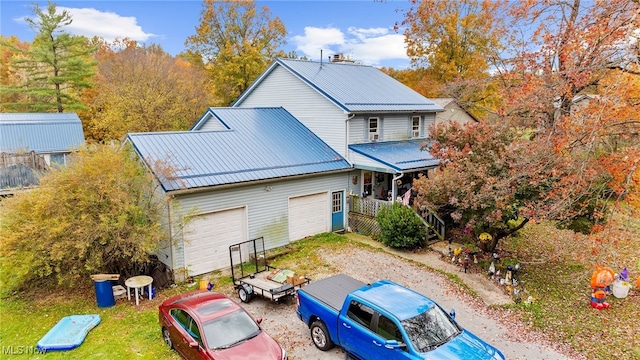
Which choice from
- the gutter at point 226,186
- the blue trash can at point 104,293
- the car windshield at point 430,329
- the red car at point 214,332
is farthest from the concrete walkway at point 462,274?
the blue trash can at point 104,293

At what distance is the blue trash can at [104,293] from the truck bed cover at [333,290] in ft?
19.6

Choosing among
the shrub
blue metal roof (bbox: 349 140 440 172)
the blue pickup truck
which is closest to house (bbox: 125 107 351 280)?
blue metal roof (bbox: 349 140 440 172)

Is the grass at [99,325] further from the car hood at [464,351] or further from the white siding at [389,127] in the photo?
the white siding at [389,127]

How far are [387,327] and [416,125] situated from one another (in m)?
16.5

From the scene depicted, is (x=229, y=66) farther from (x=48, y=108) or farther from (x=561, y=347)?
(x=561, y=347)

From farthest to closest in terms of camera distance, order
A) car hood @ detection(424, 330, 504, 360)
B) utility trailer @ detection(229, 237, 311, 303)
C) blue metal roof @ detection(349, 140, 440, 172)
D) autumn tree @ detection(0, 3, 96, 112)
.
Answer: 1. autumn tree @ detection(0, 3, 96, 112)
2. blue metal roof @ detection(349, 140, 440, 172)
3. utility trailer @ detection(229, 237, 311, 303)
4. car hood @ detection(424, 330, 504, 360)

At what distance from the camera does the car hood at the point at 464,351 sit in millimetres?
6719

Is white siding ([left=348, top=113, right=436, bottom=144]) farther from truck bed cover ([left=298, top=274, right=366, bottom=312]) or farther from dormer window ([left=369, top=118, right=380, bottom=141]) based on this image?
truck bed cover ([left=298, top=274, right=366, bottom=312])

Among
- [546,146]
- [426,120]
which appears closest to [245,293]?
[546,146]

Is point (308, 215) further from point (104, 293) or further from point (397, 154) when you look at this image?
point (104, 293)

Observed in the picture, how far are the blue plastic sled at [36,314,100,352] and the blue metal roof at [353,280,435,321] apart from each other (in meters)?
6.81

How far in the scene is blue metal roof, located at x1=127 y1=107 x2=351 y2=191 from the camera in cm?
1320

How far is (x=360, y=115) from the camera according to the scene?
717 inches

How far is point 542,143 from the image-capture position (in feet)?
36.1
